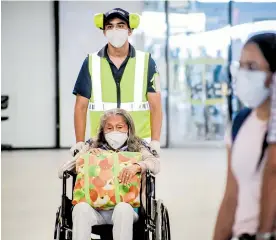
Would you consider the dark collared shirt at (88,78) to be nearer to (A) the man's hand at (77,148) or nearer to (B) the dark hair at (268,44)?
(A) the man's hand at (77,148)

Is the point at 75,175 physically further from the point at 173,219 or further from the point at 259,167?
the point at 173,219

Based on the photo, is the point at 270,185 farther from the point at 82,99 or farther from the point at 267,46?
the point at 82,99

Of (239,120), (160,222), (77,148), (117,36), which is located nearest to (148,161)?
(77,148)

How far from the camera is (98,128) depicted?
290 cm

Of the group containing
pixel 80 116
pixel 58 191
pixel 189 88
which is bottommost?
pixel 58 191

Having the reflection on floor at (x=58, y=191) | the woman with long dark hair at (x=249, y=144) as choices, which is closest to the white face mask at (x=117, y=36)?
the reflection on floor at (x=58, y=191)

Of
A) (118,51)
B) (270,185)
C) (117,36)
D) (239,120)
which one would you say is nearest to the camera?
(270,185)

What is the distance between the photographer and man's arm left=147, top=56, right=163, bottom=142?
295cm

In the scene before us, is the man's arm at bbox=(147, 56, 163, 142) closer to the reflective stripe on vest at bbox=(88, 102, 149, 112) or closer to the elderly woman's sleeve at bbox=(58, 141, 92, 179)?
the reflective stripe on vest at bbox=(88, 102, 149, 112)

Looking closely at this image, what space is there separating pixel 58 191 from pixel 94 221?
12.3 ft

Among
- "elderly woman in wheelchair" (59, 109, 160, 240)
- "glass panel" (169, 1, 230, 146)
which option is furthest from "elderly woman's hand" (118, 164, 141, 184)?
Result: "glass panel" (169, 1, 230, 146)

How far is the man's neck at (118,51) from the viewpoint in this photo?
293 cm

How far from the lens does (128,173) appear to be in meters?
2.89

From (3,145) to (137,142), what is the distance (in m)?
8.23
